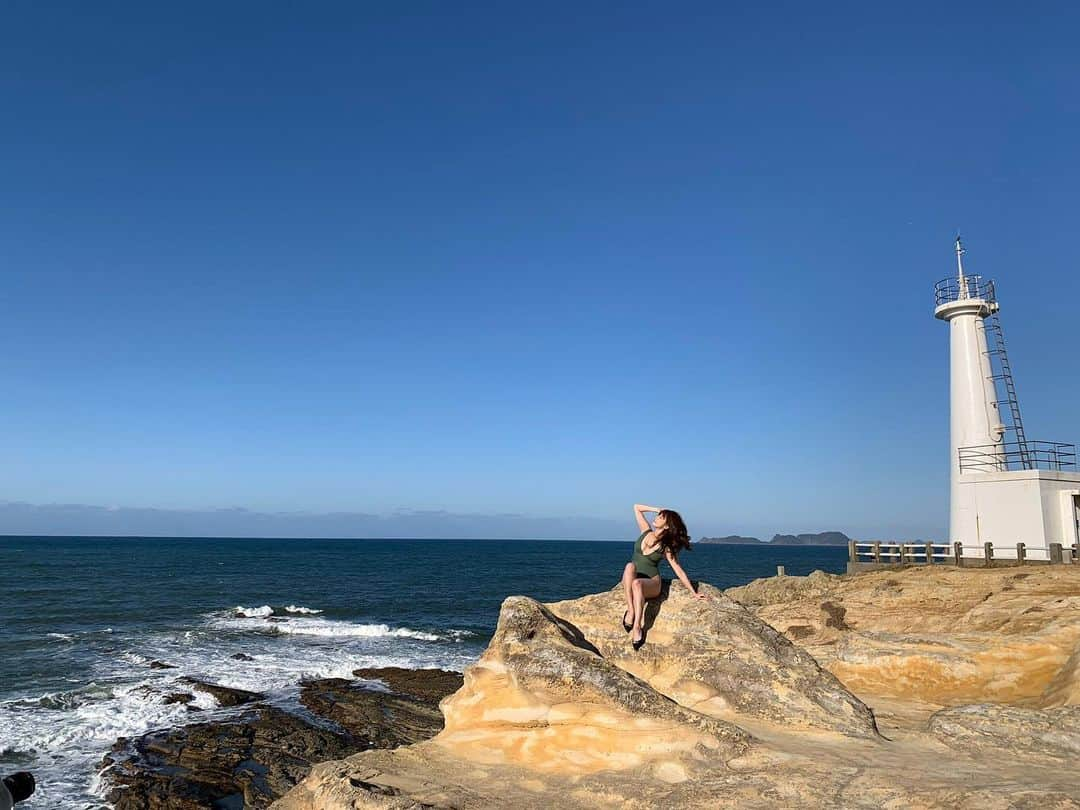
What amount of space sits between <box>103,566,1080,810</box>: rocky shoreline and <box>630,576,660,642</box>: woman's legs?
233 mm

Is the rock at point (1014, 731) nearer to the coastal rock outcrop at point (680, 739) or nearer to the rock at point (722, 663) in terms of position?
the coastal rock outcrop at point (680, 739)

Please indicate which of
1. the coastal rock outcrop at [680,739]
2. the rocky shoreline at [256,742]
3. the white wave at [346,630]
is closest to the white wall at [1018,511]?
the coastal rock outcrop at [680,739]

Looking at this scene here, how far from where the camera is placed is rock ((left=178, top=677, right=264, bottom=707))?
21469 mm

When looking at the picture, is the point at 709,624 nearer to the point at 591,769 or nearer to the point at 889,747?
the point at 889,747

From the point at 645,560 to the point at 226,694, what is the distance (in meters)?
18.4

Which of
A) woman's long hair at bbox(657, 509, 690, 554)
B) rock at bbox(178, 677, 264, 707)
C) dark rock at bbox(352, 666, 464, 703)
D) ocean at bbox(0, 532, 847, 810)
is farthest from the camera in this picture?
dark rock at bbox(352, 666, 464, 703)

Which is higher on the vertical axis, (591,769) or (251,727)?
(591,769)

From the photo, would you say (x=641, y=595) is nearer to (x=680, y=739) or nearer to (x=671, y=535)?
(x=671, y=535)

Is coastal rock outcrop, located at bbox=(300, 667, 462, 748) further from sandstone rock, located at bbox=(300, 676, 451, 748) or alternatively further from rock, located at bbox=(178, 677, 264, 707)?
rock, located at bbox=(178, 677, 264, 707)

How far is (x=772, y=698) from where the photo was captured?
28.1 feet

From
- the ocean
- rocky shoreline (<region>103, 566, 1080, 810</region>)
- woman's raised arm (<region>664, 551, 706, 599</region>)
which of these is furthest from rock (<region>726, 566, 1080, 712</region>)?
the ocean

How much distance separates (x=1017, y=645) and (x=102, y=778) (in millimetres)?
19225

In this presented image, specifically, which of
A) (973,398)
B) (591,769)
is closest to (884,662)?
(591,769)

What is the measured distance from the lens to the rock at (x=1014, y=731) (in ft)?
24.3
